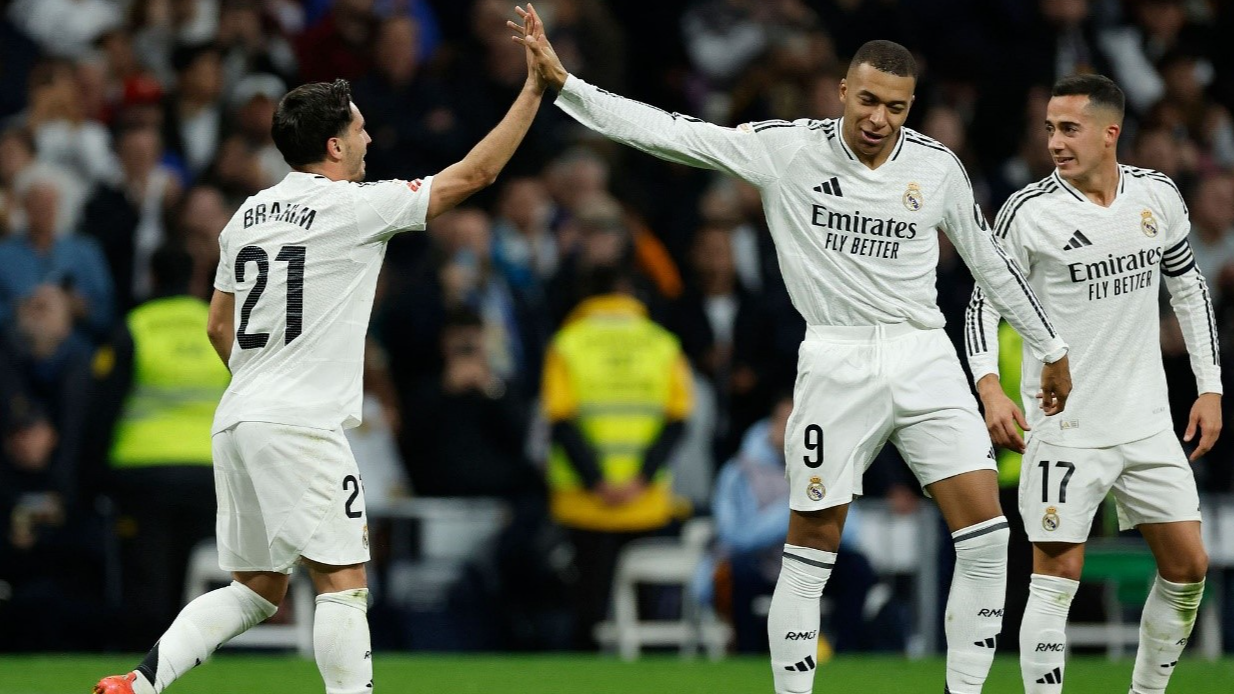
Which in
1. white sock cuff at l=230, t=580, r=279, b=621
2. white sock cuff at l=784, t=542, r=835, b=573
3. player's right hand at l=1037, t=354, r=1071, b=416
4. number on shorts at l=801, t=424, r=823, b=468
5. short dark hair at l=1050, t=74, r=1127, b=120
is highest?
short dark hair at l=1050, t=74, r=1127, b=120

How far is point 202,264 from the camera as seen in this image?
12.0 metres

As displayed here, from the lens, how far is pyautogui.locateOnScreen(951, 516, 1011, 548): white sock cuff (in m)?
7.33

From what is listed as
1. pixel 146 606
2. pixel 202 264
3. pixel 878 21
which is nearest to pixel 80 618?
pixel 146 606

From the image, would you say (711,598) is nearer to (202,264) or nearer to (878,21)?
(202,264)

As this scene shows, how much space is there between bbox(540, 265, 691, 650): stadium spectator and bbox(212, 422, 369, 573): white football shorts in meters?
5.21

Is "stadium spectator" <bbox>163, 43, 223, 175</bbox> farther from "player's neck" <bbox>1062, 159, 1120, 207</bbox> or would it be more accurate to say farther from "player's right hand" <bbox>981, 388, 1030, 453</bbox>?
"player's right hand" <bbox>981, 388, 1030, 453</bbox>

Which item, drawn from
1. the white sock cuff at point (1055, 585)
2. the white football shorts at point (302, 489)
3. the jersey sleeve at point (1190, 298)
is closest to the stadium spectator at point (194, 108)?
the white football shorts at point (302, 489)

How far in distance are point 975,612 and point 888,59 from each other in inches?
83.6

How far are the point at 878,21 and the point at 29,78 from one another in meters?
6.91

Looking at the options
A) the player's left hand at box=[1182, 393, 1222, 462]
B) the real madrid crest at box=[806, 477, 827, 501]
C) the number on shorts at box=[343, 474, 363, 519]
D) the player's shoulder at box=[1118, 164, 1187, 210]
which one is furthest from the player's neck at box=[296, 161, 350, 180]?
the player's left hand at box=[1182, 393, 1222, 462]

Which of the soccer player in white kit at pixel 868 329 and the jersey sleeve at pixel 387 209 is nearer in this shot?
the jersey sleeve at pixel 387 209

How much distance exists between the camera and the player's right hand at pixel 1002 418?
747cm

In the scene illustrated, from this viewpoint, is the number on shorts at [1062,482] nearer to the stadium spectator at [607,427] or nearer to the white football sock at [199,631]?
the white football sock at [199,631]

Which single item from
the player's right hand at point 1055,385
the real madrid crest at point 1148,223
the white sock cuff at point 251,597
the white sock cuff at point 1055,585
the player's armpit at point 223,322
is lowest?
the white sock cuff at point 1055,585
